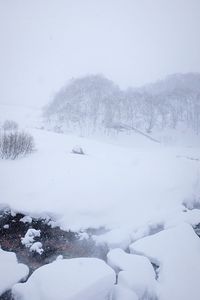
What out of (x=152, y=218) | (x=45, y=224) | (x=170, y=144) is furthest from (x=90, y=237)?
(x=170, y=144)

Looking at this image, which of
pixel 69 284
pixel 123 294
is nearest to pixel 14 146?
pixel 69 284

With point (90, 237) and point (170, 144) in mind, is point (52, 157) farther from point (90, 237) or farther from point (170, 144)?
point (170, 144)

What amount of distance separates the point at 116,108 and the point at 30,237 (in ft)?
120

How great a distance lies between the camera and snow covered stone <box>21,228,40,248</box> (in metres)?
→ 6.00

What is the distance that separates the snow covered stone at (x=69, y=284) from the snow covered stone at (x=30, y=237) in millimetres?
1693

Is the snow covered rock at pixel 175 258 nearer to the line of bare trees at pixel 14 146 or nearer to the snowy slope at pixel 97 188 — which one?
the snowy slope at pixel 97 188

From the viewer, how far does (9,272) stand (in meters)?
4.54

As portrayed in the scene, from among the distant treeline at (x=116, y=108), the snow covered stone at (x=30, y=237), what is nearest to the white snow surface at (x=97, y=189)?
the snow covered stone at (x=30, y=237)

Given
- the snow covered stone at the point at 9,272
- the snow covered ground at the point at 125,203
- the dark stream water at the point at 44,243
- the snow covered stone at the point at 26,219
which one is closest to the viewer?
the snow covered stone at the point at 9,272

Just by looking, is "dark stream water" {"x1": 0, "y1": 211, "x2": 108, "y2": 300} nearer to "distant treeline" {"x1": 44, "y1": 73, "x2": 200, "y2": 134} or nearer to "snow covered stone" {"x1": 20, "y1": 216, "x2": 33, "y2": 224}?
"snow covered stone" {"x1": 20, "y1": 216, "x2": 33, "y2": 224}

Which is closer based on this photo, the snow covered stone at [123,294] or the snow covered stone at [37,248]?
the snow covered stone at [123,294]

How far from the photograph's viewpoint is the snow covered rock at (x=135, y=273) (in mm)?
4273

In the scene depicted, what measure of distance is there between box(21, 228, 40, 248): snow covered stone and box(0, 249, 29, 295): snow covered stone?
878 mm

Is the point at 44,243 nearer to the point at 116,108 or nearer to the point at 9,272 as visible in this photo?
the point at 9,272
